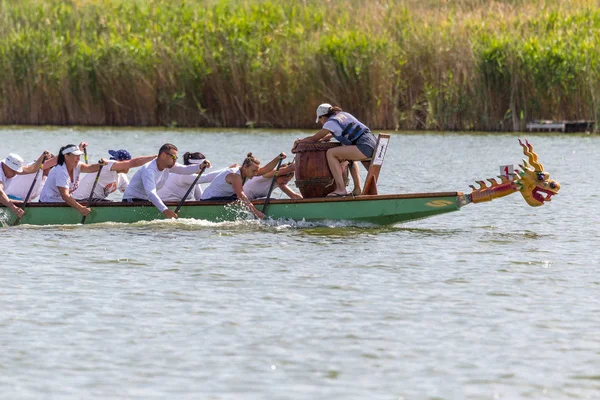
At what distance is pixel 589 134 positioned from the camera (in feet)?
102

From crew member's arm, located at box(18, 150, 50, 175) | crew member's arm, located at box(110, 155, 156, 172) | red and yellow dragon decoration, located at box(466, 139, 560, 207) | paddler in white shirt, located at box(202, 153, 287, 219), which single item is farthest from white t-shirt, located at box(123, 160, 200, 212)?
red and yellow dragon decoration, located at box(466, 139, 560, 207)

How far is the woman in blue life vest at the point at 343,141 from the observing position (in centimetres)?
1564

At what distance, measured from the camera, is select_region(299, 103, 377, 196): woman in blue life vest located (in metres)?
15.6

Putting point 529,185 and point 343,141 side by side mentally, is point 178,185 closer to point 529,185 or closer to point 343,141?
point 343,141

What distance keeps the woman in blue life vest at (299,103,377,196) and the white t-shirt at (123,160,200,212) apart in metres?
1.61

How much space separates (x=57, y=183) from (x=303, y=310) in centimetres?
608

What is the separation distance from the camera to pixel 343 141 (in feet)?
51.7

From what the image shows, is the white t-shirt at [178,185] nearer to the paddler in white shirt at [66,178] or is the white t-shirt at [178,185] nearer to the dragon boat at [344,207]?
the dragon boat at [344,207]

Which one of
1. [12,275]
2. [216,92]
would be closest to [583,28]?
[216,92]

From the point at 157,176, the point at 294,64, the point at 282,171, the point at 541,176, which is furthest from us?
the point at 294,64

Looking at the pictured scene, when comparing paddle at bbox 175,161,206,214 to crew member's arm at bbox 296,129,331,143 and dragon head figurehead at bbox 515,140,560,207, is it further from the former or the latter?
dragon head figurehead at bbox 515,140,560,207

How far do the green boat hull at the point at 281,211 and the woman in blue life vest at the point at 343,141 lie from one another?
274mm

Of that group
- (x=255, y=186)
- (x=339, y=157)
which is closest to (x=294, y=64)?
(x=255, y=186)

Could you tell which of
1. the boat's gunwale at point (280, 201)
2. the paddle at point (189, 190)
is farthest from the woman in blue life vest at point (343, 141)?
the paddle at point (189, 190)
